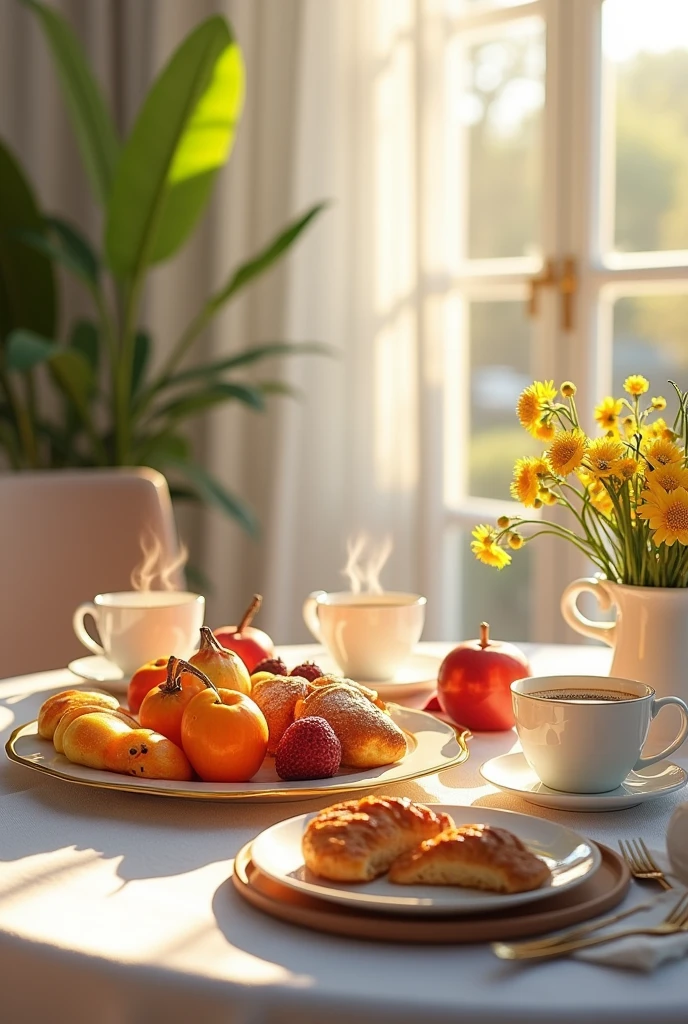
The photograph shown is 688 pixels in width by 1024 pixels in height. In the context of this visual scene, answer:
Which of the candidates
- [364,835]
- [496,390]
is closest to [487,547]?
[364,835]

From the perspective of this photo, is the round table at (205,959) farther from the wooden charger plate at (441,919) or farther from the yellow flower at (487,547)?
the yellow flower at (487,547)

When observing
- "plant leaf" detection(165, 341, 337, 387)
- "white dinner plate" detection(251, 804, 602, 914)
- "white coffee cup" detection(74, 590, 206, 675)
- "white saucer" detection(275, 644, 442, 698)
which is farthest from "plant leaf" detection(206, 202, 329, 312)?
"white dinner plate" detection(251, 804, 602, 914)

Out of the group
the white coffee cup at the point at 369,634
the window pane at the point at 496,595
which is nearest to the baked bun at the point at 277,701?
the white coffee cup at the point at 369,634

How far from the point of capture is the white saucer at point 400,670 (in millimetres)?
1243

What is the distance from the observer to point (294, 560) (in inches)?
119

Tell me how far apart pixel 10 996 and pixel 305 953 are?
172 millimetres

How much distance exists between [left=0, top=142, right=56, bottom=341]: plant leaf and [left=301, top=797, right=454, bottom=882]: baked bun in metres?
2.26

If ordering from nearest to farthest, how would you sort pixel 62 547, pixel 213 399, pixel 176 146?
pixel 62 547 → pixel 176 146 → pixel 213 399

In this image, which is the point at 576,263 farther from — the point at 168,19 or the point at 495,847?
the point at 495,847

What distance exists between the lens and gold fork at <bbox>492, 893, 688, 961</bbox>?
643 mm

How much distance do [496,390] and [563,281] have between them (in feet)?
1.22

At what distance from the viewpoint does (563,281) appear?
255 centimetres

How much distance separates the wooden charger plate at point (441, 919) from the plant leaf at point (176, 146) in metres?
2.04

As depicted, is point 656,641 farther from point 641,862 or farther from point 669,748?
point 641,862
